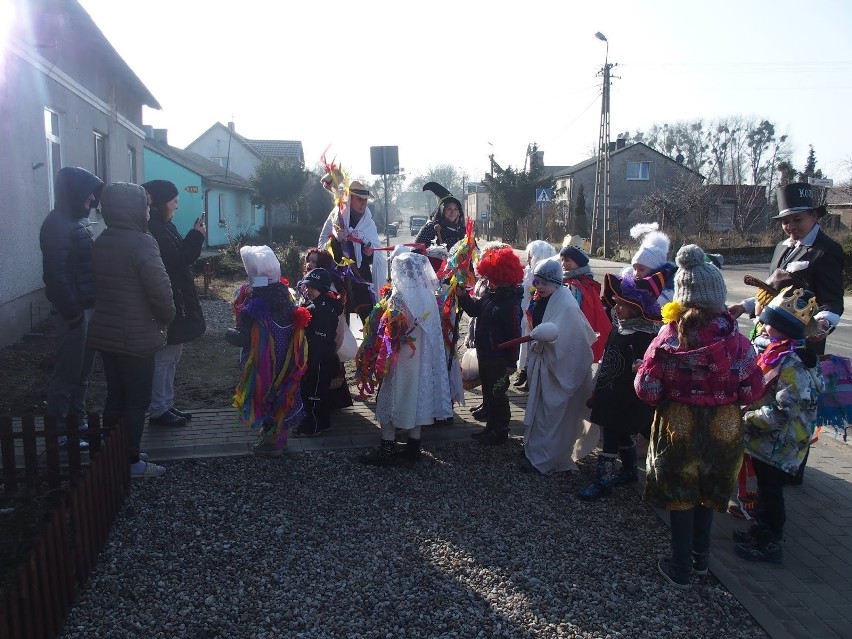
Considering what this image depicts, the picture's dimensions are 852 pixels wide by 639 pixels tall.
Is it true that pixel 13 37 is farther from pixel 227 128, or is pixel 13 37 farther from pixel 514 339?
pixel 227 128

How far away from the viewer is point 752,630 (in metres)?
3.20

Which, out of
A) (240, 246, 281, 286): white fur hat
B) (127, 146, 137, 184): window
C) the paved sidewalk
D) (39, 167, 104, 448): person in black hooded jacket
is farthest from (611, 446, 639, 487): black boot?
(127, 146, 137, 184): window

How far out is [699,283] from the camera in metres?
3.35

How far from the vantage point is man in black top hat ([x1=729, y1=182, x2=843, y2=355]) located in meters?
4.41

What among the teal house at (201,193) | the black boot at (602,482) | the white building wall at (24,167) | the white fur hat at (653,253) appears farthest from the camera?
the teal house at (201,193)

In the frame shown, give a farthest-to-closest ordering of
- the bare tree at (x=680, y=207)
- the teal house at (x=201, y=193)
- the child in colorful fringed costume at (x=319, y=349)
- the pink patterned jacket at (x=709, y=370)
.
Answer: the bare tree at (x=680, y=207) < the teal house at (x=201, y=193) < the child in colorful fringed costume at (x=319, y=349) < the pink patterned jacket at (x=709, y=370)

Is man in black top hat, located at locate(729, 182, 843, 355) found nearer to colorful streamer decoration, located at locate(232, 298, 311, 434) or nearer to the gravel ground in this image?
the gravel ground

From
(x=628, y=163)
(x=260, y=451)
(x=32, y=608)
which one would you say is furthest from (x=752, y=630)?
(x=628, y=163)

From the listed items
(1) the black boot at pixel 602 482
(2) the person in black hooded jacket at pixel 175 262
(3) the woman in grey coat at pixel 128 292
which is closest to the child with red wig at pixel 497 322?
(1) the black boot at pixel 602 482

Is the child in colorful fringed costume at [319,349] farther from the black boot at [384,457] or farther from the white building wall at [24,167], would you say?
the white building wall at [24,167]

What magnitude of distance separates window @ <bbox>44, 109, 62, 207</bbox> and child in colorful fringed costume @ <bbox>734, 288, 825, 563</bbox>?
9.92m

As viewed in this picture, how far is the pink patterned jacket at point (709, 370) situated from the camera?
3320 mm

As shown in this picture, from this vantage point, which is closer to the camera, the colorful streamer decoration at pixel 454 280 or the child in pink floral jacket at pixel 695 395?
the child in pink floral jacket at pixel 695 395

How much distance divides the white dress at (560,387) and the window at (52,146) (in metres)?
8.45
